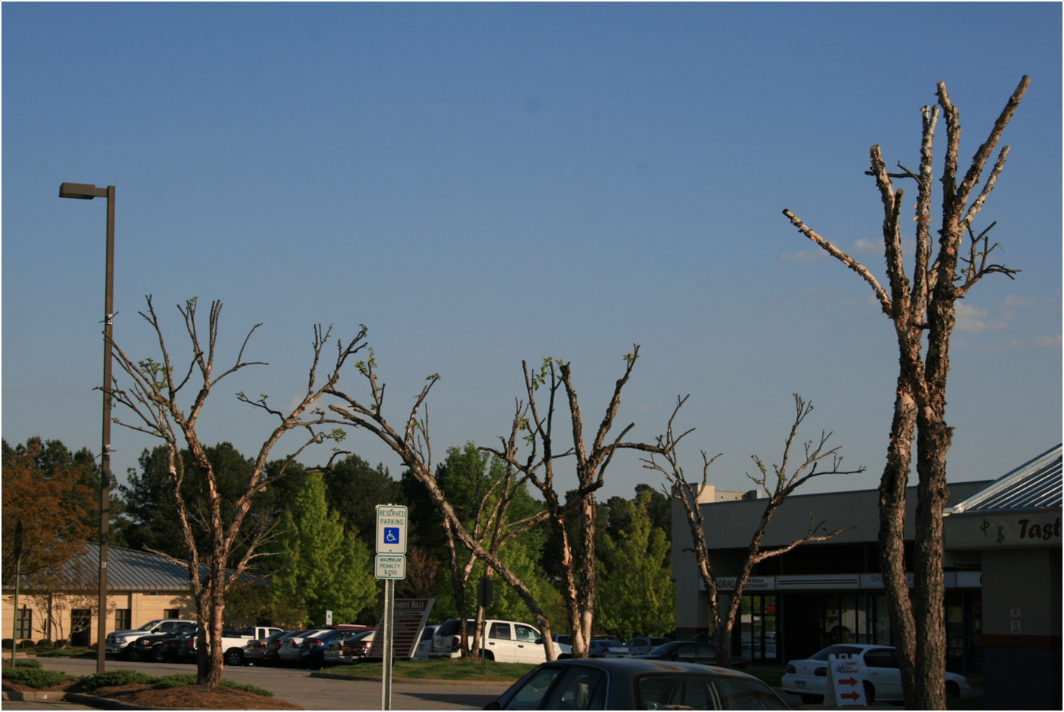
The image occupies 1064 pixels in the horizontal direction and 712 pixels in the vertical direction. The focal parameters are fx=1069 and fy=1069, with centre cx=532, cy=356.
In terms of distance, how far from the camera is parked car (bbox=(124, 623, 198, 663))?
41.5 meters

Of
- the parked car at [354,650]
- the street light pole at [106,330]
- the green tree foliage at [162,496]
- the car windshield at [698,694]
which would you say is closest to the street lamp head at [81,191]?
the street light pole at [106,330]

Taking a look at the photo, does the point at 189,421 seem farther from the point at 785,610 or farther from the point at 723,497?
the point at 723,497

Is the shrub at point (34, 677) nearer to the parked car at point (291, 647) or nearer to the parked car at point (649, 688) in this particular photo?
the parked car at point (291, 647)

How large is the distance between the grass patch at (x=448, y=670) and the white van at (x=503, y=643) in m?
1.67

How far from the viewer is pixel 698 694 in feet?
28.4

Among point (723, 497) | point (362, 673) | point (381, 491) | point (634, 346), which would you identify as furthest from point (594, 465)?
point (381, 491)

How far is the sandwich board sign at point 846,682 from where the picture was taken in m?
22.0

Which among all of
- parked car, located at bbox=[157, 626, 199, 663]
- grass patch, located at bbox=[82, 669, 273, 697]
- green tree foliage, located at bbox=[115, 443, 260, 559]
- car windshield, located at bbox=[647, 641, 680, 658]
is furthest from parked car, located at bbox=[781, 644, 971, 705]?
green tree foliage, located at bbox=[115, 443, 260, 559]

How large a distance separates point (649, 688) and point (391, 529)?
4276 mm

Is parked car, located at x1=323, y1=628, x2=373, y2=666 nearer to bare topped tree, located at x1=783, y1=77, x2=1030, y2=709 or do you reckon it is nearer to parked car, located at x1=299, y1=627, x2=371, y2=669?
parked car, located at x1=299, y1=627, x2=371, y2=669

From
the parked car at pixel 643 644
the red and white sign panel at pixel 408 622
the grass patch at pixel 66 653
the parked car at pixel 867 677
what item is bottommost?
the grass patch at pixel 66 653

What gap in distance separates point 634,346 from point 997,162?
5929 mm

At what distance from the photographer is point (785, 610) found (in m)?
43.0

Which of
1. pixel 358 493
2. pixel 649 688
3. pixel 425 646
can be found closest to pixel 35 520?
pixel 425 646
